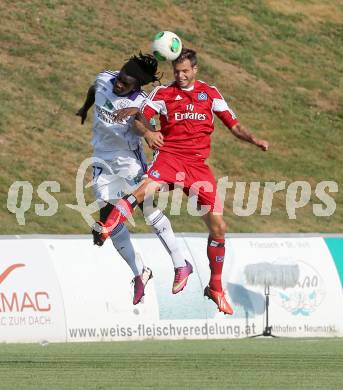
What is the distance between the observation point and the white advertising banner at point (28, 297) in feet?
63.5

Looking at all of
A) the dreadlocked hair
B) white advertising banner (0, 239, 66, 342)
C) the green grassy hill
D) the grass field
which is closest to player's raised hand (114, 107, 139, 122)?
the dreadlocked hair

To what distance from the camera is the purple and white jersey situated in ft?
48.3

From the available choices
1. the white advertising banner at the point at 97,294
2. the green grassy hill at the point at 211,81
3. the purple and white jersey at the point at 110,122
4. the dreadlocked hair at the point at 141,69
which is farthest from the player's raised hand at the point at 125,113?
the green grassy hill at the point at 211,81

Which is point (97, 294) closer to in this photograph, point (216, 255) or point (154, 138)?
point (216, 255)

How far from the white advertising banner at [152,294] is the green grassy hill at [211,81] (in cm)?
970

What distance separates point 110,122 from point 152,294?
575cm

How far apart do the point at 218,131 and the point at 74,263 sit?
60.8ft

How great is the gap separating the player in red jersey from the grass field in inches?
40.7

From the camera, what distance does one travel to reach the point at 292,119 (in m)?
41.2

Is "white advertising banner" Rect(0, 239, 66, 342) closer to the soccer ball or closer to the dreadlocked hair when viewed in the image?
the dreadlocked hair

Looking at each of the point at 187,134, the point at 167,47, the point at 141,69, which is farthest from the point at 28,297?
the point at 167,47

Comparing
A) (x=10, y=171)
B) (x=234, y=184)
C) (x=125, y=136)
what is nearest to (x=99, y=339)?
(x=125, y=136)

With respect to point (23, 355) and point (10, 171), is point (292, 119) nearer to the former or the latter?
point (10, 171)

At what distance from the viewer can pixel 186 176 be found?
1416 cm
